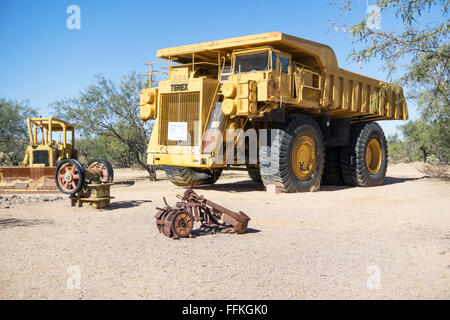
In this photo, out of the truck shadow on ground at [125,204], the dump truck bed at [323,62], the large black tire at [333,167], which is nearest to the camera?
the truck shadow on ground at [125,204]

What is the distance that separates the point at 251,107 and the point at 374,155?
823 cm

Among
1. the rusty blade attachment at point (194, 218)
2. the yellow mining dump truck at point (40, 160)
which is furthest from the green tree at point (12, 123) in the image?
the rusty blade attachment at point (194, 218)

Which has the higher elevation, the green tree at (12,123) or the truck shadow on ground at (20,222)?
the green tree at (12,123)

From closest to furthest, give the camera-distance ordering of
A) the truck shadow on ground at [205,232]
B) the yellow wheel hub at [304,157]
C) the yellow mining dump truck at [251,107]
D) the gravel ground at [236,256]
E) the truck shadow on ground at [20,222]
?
the gravel ground at [236,256]
the truck shadow on ground at [205,232]
the truck shadow on ground at [20,222]
the yellow mining dump truck at [251,107]
the yellow wheel hub at [304,157]

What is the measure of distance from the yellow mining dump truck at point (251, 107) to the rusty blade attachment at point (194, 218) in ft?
15.8

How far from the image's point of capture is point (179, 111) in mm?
13234

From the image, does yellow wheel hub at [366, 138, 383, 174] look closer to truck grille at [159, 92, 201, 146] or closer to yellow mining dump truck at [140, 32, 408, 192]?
yellow mining dump truck at [140, 32, 408, 192]

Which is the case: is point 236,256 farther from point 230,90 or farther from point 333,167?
point 333,167

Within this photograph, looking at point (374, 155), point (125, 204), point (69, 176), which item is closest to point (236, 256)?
point (125, 204)

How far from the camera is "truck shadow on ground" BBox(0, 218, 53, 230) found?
309 inches

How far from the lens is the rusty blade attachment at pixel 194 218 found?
678 centimetres

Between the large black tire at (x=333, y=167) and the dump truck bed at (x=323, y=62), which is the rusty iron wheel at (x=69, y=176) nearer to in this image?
the dump truck bed at (x=323, y=62)

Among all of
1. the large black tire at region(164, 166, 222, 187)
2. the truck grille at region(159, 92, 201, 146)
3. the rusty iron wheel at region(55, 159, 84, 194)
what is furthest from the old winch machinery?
the large black tire at region(164, 166, 222, 187)

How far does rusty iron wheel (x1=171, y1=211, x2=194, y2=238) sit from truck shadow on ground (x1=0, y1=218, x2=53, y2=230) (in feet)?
9.66
